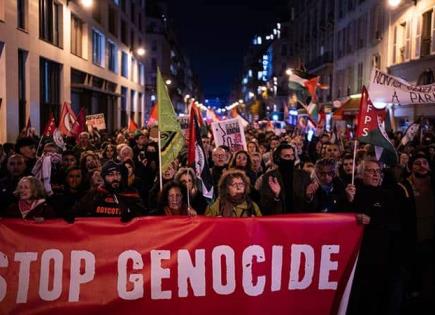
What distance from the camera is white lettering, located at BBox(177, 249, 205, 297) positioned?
5.19m

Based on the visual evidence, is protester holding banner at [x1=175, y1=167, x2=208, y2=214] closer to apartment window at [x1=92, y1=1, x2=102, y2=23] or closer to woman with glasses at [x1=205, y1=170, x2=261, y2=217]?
woman with glasses at [x1=205, y1=170, x2=261, y2=217]

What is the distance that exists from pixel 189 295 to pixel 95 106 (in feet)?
93.6

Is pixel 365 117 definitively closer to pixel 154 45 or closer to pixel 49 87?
pixel 49 87

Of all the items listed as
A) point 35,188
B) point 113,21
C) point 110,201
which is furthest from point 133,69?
point 35,188

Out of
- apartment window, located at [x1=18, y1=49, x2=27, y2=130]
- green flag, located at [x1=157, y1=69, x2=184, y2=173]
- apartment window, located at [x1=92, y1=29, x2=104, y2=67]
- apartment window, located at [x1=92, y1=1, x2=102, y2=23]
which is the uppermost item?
apartment window, located at [x1=92, y1=1, x2=102, y2=23]

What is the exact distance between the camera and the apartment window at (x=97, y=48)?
31.8 m

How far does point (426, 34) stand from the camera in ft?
83.6

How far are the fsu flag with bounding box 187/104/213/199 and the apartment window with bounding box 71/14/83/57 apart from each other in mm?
21390

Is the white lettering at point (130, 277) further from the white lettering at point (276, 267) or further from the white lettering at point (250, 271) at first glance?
the white lettering at point (276, 267)

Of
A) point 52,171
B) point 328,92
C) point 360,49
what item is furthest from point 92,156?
point 328,92

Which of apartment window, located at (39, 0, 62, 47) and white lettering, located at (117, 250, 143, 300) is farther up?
apartment window, located at (39, 0, 62, 47)

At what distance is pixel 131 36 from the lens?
46000 millimetres

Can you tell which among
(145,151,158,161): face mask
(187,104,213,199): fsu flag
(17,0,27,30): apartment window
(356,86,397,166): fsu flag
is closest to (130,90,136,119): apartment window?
(17,0,27,30): apartment window

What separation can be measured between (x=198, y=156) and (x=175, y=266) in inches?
81.2
